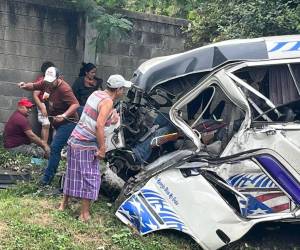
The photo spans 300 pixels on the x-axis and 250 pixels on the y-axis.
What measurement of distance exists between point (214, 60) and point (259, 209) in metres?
1.55

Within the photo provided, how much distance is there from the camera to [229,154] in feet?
17.2

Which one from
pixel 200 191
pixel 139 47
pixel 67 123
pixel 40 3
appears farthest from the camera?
pixel 139 47

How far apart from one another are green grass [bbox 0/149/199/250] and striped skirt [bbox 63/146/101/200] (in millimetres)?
264

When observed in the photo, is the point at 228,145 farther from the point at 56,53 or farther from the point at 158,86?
the point at 56,53

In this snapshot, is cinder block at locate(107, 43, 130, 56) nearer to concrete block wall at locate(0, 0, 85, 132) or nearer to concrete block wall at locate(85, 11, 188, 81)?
concrete block wall at locate(85, 11, 188, 81)

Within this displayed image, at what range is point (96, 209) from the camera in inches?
233

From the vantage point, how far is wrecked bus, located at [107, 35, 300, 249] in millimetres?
5180

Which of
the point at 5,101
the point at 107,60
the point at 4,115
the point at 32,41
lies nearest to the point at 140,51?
the point at 107,60

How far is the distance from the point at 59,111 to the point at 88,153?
1.10 m

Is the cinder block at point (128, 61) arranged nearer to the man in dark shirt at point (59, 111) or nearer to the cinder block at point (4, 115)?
the cinder block at point (4, 115)

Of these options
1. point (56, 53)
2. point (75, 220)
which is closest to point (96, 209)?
point (75, 220)

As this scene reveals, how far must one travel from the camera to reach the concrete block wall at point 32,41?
8539 millimetres

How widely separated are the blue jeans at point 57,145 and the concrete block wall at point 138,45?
271 cm

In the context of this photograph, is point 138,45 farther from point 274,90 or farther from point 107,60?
point 274,90
